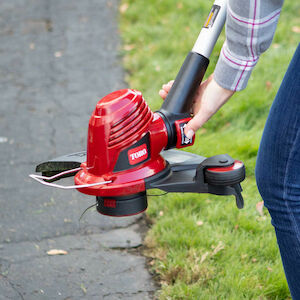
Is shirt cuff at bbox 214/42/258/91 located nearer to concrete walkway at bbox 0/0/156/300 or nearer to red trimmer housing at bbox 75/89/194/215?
red trimmer housing at bbox 75/89/194/215

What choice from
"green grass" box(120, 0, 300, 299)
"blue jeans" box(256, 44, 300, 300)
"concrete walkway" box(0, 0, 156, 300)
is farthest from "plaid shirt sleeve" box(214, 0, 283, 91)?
"concrete walkway" box(0, 0, 156, 300)

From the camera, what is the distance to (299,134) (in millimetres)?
1469

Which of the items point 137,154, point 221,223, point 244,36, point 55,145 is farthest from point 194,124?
point 55,145

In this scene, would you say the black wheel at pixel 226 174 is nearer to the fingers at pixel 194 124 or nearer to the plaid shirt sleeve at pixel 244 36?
the fingers at pixel 194 124

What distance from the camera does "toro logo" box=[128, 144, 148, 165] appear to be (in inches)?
74.6

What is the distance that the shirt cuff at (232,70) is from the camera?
5.31 ft

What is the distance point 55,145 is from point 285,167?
2.59 meters

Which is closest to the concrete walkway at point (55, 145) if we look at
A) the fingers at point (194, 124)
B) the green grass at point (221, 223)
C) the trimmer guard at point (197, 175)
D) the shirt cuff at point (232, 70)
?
the green grass at point (221, 223)

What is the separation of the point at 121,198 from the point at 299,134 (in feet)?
2.36

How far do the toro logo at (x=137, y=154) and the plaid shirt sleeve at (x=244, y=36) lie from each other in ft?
1.30

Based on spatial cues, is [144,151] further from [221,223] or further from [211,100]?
[221,223]

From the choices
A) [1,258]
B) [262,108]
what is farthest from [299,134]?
[262,108]

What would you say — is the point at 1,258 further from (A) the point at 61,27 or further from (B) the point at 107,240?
(A) the point at 61,27

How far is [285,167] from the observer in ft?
4.99
